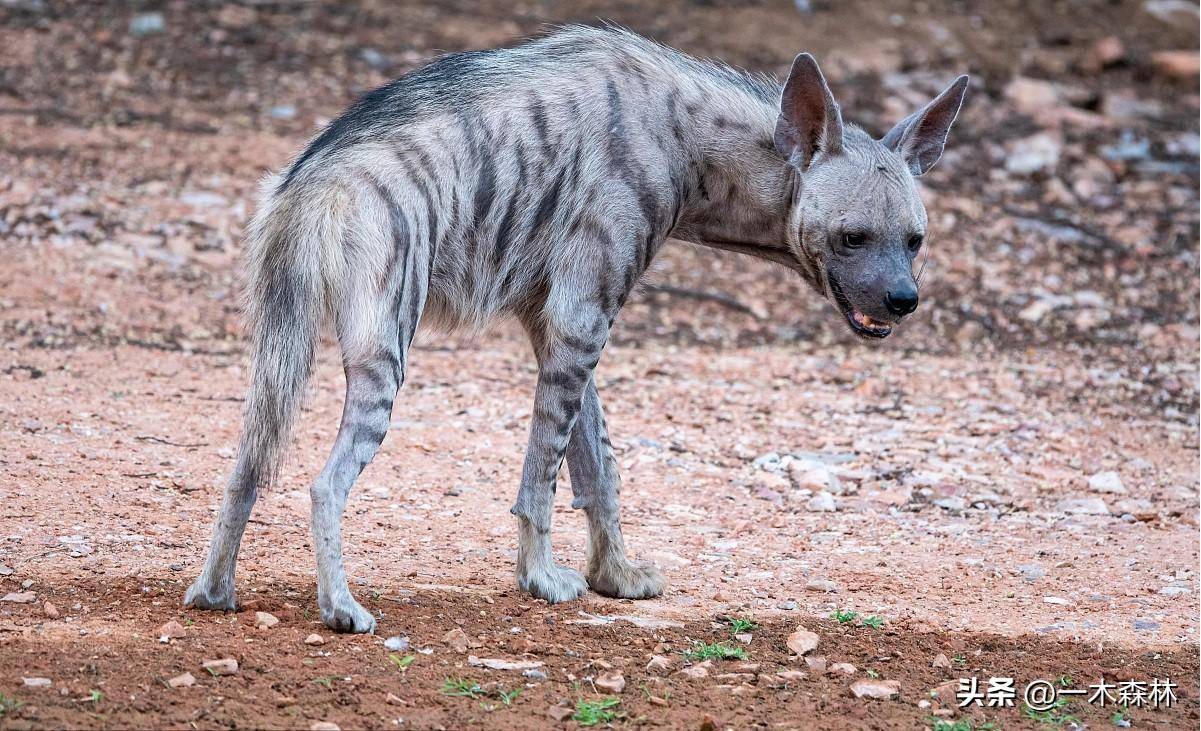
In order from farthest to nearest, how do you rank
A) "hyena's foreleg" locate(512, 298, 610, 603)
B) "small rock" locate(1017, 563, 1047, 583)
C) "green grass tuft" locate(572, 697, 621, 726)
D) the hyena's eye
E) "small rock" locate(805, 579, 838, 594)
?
"small rock" locate(1017, 563, 1047, 583) → "small rock" locate(805, 579, 838, 594) → the hyena's eye → "hyena's foreleg" locate(512, 298, 610, 603) → "green grass tuft" locate(572, 697, 621, 726)

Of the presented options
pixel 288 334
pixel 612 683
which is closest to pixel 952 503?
pixel 612 683

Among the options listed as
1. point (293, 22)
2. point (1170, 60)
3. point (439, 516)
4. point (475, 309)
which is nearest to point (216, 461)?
point (439, 516)

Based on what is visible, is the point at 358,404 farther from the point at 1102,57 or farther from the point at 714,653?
the point at 1102,57

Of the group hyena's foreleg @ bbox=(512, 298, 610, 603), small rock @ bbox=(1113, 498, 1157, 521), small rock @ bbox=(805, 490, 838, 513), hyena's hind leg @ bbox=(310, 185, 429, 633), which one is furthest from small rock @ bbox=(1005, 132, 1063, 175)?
hyena's hind leg @ bbox=(310, 185, 429, 633)

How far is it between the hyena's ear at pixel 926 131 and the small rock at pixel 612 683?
233cm

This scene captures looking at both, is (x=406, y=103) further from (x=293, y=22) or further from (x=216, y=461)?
(x=293, y=22)

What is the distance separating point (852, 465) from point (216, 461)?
10.3ft

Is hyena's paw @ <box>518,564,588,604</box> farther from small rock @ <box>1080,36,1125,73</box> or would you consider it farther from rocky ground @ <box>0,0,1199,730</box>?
small rock @ <box>1080,36,1125,73</box>

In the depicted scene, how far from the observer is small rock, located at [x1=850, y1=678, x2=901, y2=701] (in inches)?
167

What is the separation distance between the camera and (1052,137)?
12164 millimetres

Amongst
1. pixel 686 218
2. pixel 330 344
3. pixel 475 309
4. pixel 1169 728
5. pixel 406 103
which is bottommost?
pixel 330 344

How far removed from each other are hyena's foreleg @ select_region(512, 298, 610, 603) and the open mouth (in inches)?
33.9

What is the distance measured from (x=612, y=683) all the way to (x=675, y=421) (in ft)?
11.8

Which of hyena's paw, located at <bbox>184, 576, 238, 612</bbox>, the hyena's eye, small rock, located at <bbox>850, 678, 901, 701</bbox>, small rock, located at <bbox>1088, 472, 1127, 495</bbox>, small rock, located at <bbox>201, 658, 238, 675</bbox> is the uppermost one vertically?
the hyena's eye
